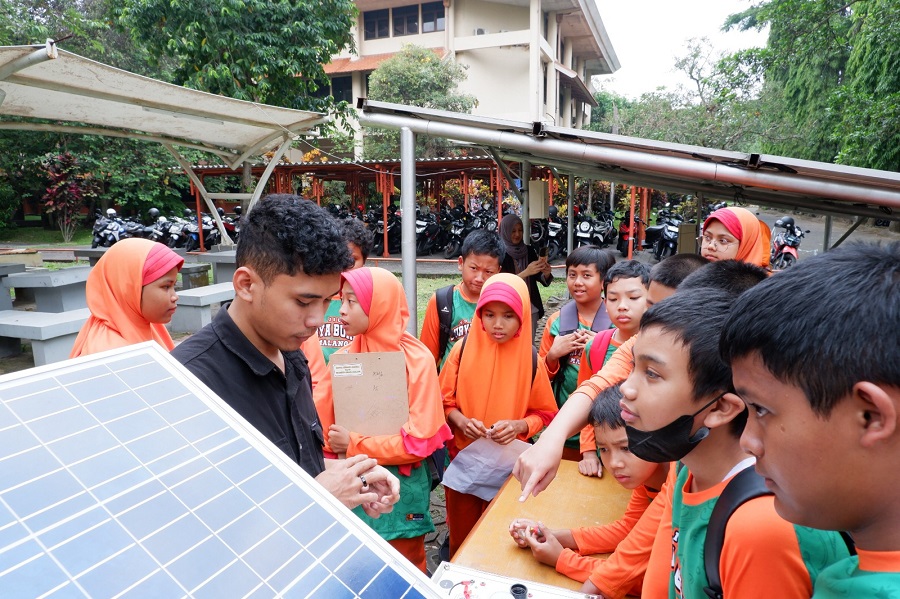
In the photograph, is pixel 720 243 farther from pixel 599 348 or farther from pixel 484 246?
pixel 484 246

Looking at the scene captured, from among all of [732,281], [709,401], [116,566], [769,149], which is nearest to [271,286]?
[116,566]

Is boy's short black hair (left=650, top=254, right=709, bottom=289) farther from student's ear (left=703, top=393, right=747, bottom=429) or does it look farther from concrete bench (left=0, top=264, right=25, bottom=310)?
concrete bench (left=0, top=264, right=25, bottom=310)

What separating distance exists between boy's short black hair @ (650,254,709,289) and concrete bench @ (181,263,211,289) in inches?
398

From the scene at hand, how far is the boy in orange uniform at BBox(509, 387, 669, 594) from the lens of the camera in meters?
1.91

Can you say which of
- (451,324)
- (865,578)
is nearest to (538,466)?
(865,578)

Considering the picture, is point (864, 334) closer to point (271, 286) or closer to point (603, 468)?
point (271, 286)

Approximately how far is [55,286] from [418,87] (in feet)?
50.5

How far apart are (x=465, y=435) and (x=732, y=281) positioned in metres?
1.55

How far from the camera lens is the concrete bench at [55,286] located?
6.88 meters

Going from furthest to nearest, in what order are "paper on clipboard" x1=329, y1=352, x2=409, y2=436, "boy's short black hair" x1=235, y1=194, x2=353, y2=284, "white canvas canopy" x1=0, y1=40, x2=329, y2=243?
1. "white canvas canopy" x1=0, y1=40, x2=329, y2=243
2. "paper on clipboard" x1=329, y1=352, x2=409, y2=436
3. "boy's short black hair" x1=235, y1=194, x2=353, y2=284

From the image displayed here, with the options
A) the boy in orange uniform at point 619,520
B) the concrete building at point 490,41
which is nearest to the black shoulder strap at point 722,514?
the boy in orange uniform at point 619,520

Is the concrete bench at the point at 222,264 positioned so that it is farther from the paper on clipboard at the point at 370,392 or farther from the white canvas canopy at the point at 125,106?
the paper on clipboard at the point at 370,392

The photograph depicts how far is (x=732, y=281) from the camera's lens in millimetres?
1817

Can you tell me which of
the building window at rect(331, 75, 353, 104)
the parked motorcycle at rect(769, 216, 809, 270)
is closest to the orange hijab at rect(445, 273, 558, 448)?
the parked motorcycle at rect(769, 216, 809, 270)
